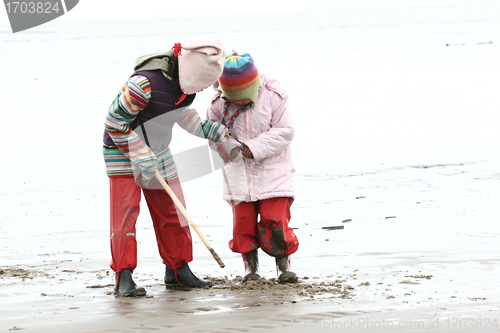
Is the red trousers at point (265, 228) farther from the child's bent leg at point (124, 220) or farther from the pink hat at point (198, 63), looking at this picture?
the pink hat at point (198, 63)

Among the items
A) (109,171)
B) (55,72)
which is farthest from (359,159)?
(55,72)

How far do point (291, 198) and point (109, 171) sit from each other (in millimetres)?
1184

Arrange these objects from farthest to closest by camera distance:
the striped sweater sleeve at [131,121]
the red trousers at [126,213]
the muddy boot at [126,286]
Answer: the red trousers at [126,213] → the muddy boot at [126,286] → the striped sweater sleeve at [131,121]

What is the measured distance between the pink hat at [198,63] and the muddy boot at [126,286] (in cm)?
116

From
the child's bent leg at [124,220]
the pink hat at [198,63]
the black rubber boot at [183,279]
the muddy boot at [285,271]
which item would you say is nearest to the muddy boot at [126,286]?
the child's bent leg at [124,220]

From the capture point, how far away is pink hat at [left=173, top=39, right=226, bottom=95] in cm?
397

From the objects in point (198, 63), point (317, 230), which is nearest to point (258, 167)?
point (198, 63)

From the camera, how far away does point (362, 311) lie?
3.46 metres

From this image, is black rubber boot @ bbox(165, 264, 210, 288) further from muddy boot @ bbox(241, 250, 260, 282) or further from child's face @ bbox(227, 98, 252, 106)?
child's face @ bbox(227, 98, 252, 106)

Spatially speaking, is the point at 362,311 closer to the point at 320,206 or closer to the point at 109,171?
the point at 109,171

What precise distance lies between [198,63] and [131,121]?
523 millimetres

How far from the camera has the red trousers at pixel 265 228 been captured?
14.4ft

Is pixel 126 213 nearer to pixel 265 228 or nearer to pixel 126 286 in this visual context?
pixel 126 286

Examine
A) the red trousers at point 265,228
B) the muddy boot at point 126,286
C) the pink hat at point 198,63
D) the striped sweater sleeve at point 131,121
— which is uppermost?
the pink hat at point 198,63
